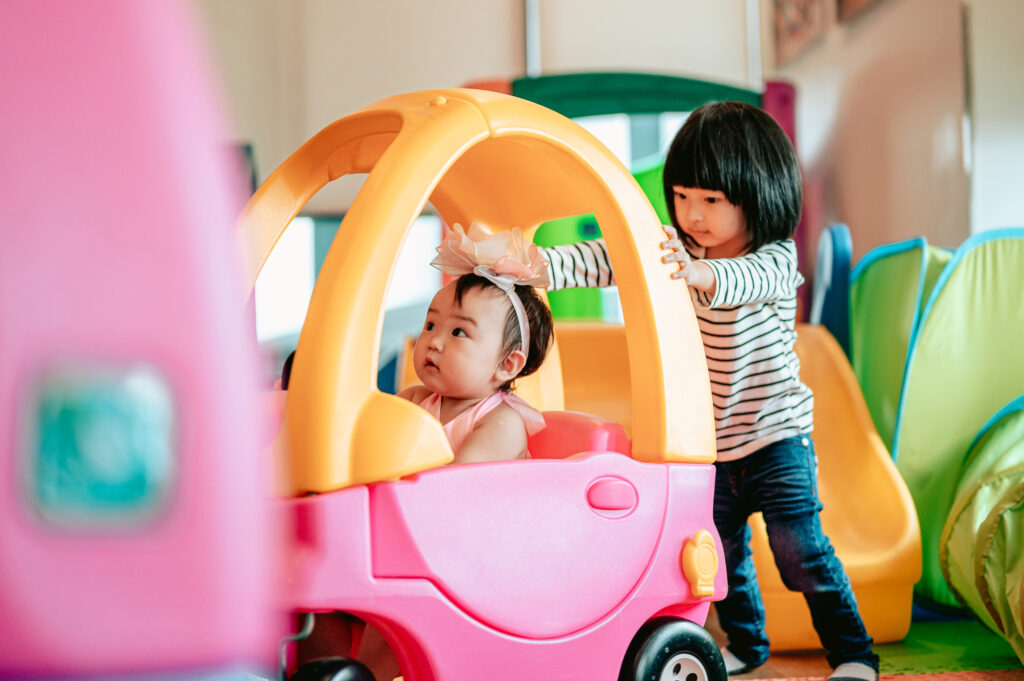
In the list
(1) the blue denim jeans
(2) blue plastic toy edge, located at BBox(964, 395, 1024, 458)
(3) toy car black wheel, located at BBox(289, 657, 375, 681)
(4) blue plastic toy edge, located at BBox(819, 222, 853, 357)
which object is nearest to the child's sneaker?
(1) the blue denim jeans

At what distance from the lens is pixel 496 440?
0.94 metres

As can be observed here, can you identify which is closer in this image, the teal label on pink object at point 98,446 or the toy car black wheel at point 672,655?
the teal label on pink object at point 98,446

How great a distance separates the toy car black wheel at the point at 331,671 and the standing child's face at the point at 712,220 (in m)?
0.69

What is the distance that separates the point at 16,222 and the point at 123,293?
0.05m

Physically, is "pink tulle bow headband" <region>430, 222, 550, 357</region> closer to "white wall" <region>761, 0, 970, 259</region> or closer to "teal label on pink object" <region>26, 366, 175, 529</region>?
"teal label on pink object" <region>26, 366, 175, 529</region>

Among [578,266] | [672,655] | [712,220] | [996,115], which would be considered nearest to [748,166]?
[712,220]

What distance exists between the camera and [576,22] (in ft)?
11.1

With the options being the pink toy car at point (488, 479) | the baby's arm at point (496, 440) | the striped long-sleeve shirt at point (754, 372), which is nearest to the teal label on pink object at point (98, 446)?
the pink toy car at point (488, 479)

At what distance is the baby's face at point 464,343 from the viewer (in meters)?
0.98

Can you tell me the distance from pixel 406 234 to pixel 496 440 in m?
0.27

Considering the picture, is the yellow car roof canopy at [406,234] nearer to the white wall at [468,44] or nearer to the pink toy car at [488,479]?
the pink toy car at [488,479]

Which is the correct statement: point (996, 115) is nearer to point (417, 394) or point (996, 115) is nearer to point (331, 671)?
point (417, 394)

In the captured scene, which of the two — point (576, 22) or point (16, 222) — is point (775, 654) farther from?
point (576, 22)

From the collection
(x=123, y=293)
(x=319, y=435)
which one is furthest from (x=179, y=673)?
(x=319, y=435)
